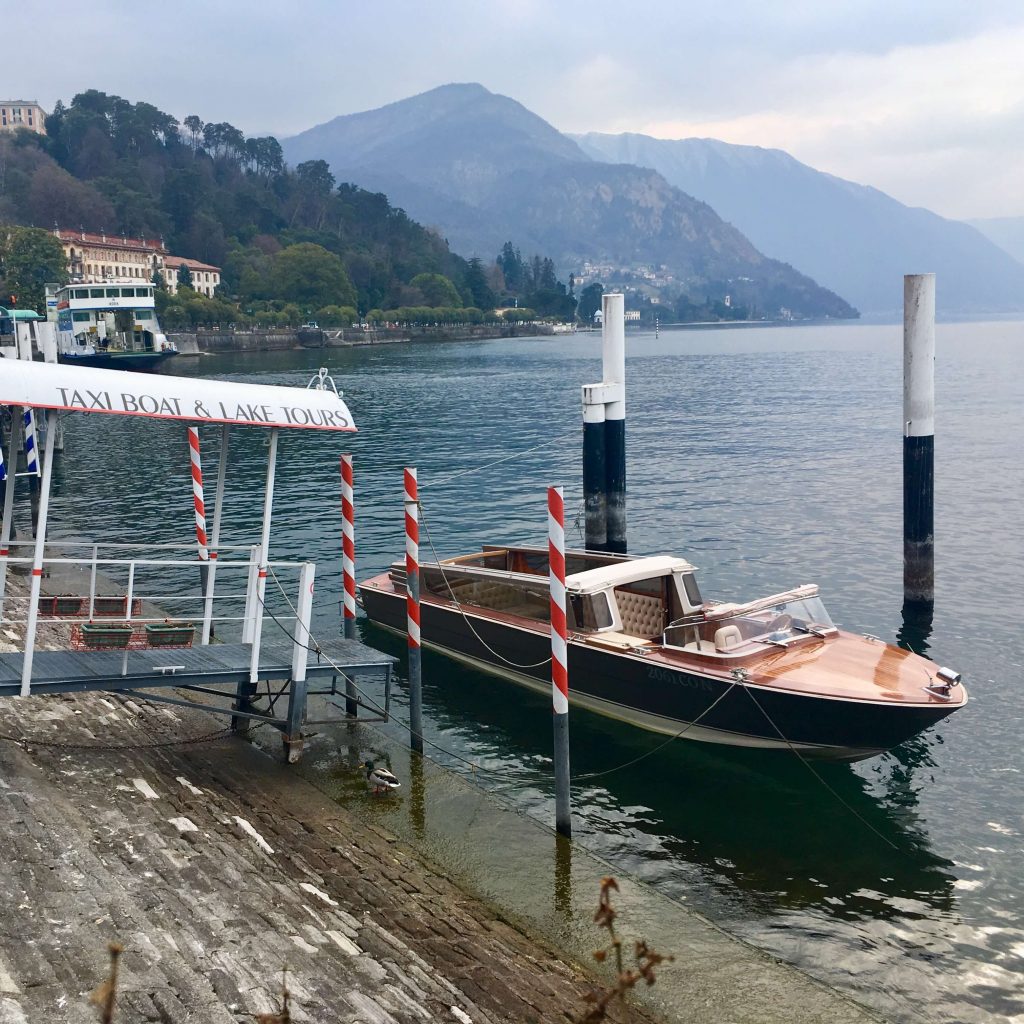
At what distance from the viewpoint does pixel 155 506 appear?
34.2m

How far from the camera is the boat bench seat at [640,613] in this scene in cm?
1592

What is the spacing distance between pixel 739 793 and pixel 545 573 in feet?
20.7

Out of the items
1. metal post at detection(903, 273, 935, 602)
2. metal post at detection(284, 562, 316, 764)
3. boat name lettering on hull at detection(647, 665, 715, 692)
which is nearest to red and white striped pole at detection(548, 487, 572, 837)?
metal post at detection(284, 562, 316, 764)

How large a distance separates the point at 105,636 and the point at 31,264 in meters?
127

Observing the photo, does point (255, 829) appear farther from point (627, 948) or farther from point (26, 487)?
point (26, 487)

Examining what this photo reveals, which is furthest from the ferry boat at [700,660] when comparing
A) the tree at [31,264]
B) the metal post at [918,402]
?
the tree at [31,264]

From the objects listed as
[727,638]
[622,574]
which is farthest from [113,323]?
[727,638]

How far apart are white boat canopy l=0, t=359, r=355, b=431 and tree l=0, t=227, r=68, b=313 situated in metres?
124

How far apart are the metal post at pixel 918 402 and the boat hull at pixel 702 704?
715cm

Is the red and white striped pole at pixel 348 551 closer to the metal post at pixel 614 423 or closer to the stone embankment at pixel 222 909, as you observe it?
the stone embankment at pixel 222 909

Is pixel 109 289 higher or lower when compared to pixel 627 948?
higher

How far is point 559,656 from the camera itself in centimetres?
1101

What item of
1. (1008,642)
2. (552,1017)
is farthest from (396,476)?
(552,1017)

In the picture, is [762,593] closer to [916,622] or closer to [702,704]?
[916,622]
